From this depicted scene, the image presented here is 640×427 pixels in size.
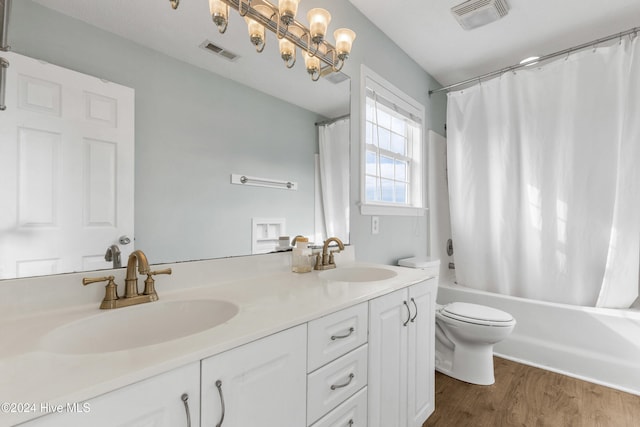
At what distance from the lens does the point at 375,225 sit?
204cm

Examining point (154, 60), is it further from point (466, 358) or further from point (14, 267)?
point (466, 358)

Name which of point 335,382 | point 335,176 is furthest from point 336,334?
point 335,176

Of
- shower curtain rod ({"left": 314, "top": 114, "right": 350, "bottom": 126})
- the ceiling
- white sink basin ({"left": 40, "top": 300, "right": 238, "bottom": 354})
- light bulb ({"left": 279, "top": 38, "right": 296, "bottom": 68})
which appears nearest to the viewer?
white sink basin ({"left": 40, "top": 300, "right": 238, "bottom": 354})

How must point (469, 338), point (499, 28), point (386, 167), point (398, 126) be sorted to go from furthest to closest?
point (398, 126)
point (386, 167)
point (499, 28)
point (469, 338)

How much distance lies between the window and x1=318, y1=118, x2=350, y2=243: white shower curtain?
18 cm

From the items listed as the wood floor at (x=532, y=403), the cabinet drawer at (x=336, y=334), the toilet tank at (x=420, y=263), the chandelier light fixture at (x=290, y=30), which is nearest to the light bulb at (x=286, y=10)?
the chandelier light fixture at (x=290, y=30)

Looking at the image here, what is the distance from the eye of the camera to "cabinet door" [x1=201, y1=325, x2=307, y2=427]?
2.02ft

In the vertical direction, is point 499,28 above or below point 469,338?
above

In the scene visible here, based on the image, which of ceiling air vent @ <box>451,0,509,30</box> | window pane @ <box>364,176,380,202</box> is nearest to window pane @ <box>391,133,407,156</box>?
window pane @ <box>364,176,380,202</box>

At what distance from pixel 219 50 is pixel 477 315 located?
Answer: 1978mm

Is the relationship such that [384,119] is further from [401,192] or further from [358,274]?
[358,274]

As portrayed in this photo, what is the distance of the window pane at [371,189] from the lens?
1.98 m

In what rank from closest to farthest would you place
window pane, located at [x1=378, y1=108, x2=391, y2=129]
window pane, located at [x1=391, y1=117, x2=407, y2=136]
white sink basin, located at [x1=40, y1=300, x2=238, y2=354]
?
1. white sink basin, located at [x1=40, y1=300, x2=238, y2=354]
2. window pane, located at [x1=378, y1=108, x2=391, y2=129]
3. window pane, located at [x1=391, y1=117, x2=407, y2=136]

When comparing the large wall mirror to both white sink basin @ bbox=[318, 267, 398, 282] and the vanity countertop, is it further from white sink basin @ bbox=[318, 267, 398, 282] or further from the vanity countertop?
white sink basin @ bbox=[318, 267, 398, 282]
